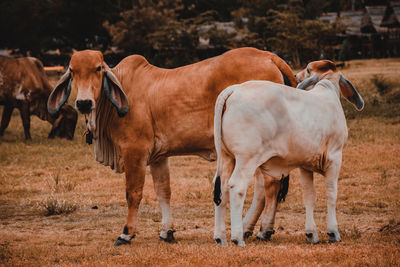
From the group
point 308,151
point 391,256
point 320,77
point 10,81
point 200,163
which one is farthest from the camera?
point 10,81

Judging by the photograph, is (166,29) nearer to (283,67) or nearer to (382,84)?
(382,84)

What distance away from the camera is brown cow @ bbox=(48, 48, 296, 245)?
7301 mm

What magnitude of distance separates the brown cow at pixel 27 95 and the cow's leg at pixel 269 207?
41.4ft

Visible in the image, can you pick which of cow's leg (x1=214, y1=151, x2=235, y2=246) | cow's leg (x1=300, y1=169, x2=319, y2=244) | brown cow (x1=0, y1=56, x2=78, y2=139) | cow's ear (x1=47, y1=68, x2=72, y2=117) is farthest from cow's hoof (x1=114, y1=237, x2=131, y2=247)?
brown cow (x1=0, y1=56, x2=78, y2=139)

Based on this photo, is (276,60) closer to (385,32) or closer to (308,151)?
(308,151)

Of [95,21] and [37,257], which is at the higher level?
[37,257]

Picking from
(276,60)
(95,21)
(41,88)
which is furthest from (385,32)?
(276,60)

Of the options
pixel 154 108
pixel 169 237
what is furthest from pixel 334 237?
pixel 154 108

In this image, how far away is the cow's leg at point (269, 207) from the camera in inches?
278

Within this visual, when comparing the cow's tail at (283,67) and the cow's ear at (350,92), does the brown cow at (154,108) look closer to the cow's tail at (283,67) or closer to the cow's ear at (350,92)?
the cow's tail at (283,67)

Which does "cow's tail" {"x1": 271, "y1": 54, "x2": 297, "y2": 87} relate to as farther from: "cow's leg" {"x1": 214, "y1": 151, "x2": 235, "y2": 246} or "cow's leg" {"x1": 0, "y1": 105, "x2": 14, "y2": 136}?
"cow's leg" {"x1": 0, "y1": 105, "x2": 14, "y2": 136}

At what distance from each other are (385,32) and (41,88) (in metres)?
32.1

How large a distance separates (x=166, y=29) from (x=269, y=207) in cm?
3054

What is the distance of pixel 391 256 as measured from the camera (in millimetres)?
5621
